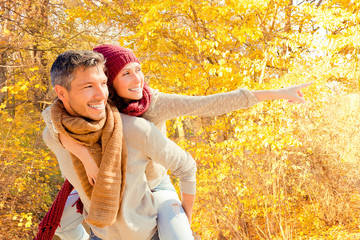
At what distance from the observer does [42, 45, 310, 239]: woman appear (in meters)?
1.41

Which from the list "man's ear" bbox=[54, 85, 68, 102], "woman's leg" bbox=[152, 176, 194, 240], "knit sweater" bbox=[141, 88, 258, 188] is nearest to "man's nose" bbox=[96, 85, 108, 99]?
"man's ear" bbox=[54, 85, 68, 102]

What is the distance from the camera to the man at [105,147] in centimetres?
123

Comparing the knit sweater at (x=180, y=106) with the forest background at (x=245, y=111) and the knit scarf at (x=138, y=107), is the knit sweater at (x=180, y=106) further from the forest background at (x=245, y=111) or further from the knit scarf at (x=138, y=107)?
the forest background at (x=245, y=111)

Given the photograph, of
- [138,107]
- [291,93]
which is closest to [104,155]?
[138,107]

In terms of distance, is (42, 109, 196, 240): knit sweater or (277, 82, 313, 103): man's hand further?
(277, 82, 313, 103): man's hand

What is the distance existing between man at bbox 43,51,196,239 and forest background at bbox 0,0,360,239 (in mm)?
3994

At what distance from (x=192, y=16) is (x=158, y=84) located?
1528 mm

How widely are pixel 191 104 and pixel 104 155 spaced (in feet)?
1.50

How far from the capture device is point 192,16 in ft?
22.0

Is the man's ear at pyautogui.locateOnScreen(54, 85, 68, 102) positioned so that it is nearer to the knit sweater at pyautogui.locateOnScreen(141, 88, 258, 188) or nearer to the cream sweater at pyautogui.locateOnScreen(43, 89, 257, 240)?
the cream sweater at pyautogui.locateOnScreen(43, 89, 257, 240)

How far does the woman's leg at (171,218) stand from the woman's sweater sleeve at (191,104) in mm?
337

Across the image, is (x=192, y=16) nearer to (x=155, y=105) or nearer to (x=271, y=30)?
(x=271, y=30)

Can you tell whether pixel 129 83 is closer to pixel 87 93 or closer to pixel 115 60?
pixel 115 60

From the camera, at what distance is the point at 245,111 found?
5820 millimetres
